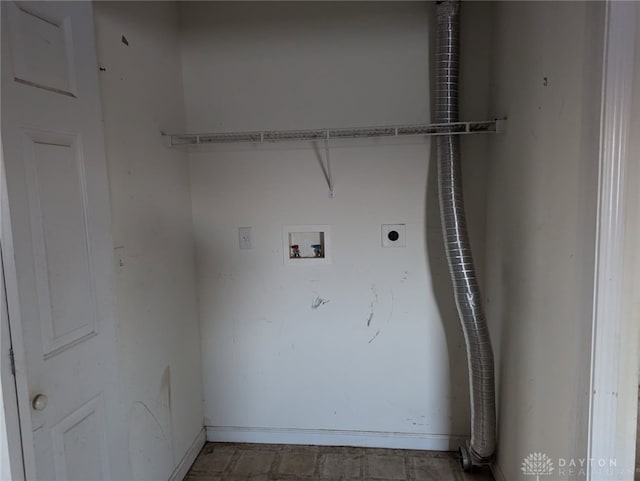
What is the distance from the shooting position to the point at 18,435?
3.28 feet

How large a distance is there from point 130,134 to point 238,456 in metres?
1.71

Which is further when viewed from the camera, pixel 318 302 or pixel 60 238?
pixel 318 302

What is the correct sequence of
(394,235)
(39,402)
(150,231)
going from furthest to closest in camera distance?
(394,235)
(150,231)
(39,402)

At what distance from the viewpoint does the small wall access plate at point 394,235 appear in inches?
83.4

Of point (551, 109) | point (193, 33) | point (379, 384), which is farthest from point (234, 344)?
point (551, 109)

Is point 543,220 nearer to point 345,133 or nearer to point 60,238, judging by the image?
point 345,133

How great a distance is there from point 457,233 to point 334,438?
1312mm

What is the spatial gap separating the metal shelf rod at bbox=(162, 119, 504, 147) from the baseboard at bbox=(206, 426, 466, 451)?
1.56 meters

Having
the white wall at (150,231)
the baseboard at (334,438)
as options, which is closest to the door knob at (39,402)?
the white wall at (150,231)

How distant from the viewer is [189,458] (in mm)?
2162

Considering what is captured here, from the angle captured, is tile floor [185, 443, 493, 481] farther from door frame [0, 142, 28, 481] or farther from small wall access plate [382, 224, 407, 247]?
door frame [0, 142, 28, 481]

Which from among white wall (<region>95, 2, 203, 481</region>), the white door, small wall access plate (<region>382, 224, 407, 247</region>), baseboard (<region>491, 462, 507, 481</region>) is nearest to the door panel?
the white door

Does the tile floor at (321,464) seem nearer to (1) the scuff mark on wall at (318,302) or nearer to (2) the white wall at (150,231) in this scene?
(2) the white wall at (150,231)

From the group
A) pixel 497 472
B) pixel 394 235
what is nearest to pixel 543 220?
pixel 394 235
